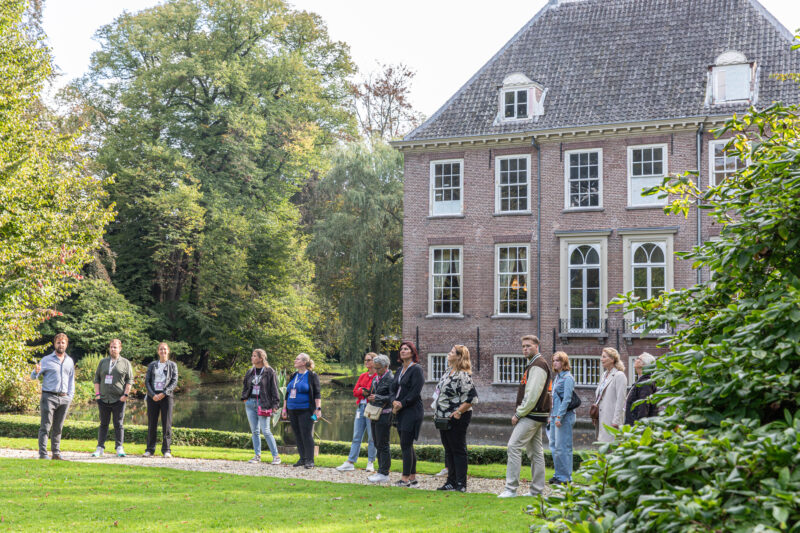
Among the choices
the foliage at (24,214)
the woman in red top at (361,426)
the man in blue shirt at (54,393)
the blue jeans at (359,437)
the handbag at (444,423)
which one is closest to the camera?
the handbag at (444,423)

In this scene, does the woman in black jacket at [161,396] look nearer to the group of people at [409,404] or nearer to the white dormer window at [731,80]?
the group of people at [409,404]

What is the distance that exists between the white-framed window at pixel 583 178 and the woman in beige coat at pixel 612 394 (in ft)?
55.5

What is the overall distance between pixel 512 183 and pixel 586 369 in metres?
6.89

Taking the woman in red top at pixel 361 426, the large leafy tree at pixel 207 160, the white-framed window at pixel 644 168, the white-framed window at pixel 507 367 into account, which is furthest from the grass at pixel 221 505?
the large leafy tree at pixel 207 160

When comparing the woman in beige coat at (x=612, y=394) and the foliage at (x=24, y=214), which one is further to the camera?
the foliage at (x=24, y=214)

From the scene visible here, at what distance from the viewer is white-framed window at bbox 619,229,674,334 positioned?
83.2 feet

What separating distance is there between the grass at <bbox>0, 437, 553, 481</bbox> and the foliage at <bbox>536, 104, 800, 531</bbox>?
A: 8848 millimetres

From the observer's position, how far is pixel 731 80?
82.7ft

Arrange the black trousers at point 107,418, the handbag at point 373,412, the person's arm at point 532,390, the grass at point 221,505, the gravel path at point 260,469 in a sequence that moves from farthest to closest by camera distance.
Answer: the black trousers at point 107,418, the handbag at point 373,412, the gravel path at point 260,469, the person's arm at point 532,390, the grass at point 221,505

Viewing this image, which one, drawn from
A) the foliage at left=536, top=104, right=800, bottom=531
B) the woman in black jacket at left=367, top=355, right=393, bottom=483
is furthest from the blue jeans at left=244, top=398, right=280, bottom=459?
the foliage at left=536, top=104, right=800, bottom=531

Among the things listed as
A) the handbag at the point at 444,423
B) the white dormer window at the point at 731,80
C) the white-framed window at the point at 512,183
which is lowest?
the handbag at the point at 444,423

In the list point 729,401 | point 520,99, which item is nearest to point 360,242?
point 520,99

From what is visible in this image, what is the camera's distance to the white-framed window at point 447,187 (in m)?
28.2

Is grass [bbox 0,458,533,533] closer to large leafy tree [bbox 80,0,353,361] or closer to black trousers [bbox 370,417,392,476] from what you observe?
black trousers [bbox 370,417,392,476]
